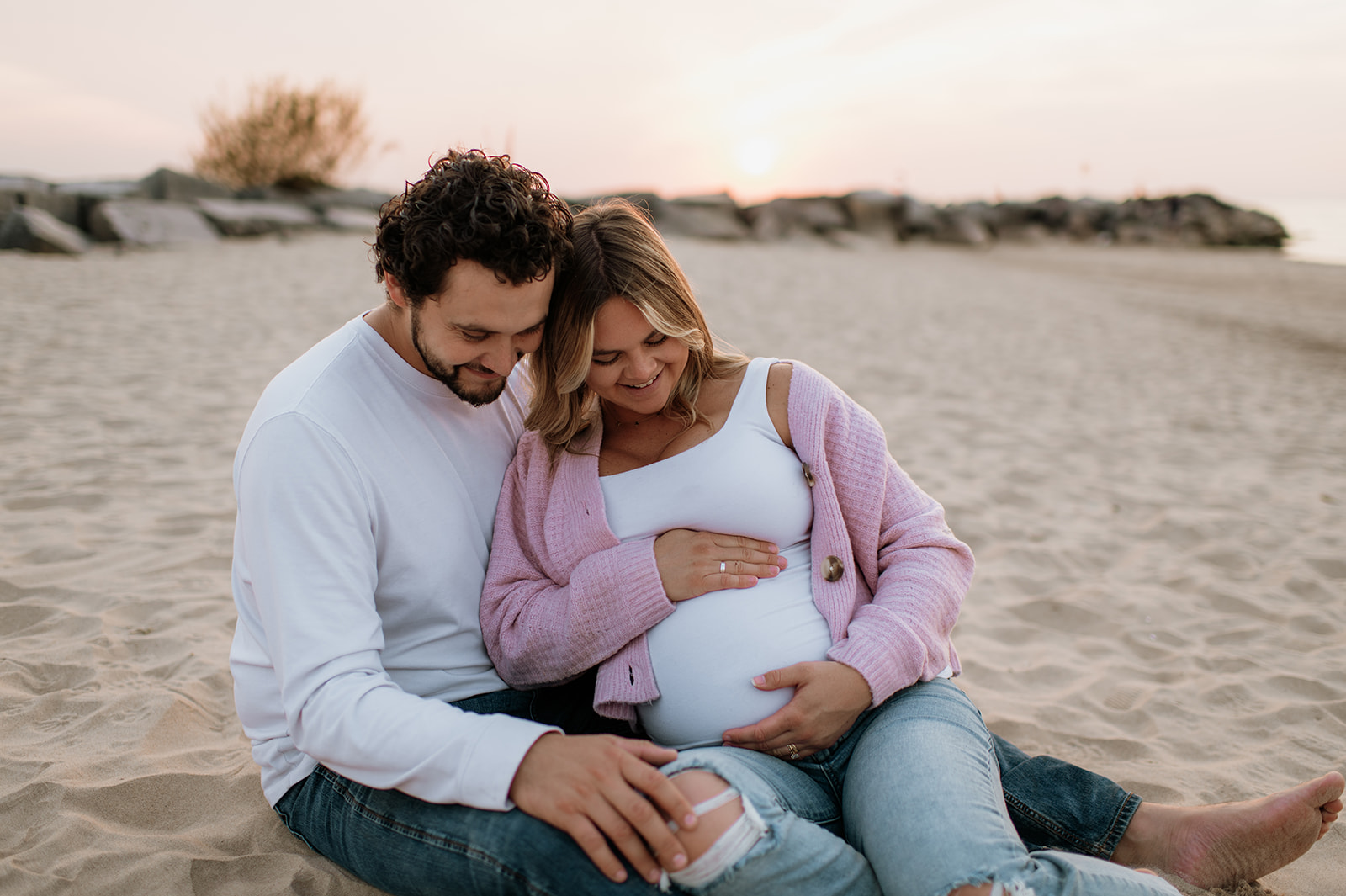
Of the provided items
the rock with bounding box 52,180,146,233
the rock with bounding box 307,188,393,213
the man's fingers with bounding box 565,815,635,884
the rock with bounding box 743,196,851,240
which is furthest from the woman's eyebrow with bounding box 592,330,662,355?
the rock with bounding box 743,196,851,240

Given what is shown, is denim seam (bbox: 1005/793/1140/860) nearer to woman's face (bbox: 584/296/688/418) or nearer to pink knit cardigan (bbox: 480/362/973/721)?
pink knit cardigan (bbox: 480/362/973/721)

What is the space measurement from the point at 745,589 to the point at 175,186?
1567cm

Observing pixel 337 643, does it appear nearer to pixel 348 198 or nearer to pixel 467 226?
pixel 467 226

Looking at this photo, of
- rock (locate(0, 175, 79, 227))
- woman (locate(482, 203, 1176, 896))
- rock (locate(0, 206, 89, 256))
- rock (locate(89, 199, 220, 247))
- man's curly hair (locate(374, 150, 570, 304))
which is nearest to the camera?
woman (locate(482, 203, 1176, 896))

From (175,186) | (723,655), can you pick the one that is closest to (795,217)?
(175,186)

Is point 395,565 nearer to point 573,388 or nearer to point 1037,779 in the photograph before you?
point 573,388

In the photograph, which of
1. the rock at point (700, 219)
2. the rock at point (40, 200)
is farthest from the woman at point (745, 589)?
the rock at point (700, 219)

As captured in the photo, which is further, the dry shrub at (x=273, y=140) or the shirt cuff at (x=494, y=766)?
the dry shrub at (x=273, y=140)

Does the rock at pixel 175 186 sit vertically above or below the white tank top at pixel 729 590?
above

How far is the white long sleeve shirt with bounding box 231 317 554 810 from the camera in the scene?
1610 mm

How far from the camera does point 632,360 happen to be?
215 cm

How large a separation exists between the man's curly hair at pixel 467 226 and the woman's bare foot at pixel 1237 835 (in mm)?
1858

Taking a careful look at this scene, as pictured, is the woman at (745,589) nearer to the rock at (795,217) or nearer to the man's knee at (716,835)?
the man's knee at (716,835)

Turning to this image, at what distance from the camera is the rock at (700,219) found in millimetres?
21141
